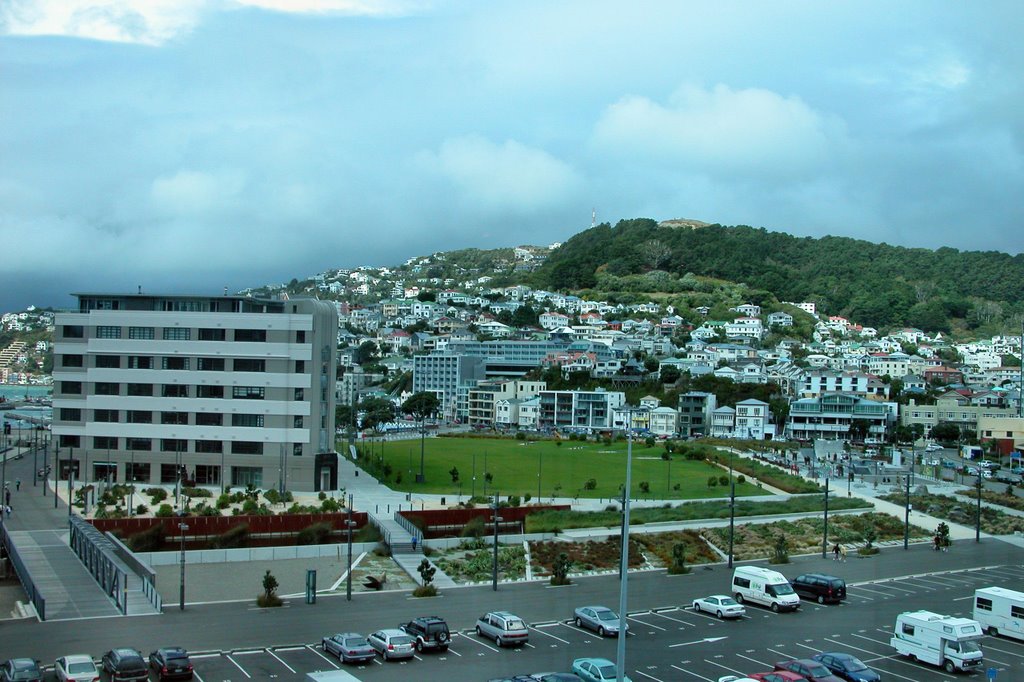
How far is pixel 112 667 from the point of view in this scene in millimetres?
15047

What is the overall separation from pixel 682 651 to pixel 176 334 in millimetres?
26246

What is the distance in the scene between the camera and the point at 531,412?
79.2 meters

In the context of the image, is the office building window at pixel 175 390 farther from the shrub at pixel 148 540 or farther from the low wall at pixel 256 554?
the low wall at pixel 256 554

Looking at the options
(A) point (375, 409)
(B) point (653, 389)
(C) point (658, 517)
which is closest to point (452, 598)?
(C) point (658, 517)

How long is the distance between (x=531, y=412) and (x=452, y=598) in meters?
57.2

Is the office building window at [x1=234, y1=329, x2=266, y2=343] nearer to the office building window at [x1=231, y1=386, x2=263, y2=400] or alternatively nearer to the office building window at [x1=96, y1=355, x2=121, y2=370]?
the office building window at [x1=231, y1=386, x2=263, y2=400]

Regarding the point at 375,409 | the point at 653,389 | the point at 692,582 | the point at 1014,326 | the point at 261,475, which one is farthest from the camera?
the point at 1014,326

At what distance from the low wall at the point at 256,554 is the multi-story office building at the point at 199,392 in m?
11.1

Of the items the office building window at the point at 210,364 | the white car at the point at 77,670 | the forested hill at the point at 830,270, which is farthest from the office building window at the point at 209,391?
the forested hill at the point at 830,270

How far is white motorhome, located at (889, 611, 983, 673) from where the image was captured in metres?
17.2

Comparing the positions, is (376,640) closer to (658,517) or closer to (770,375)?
(658,517)

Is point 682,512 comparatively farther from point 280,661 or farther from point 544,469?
point 280,661

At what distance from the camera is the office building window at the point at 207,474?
3756 cm

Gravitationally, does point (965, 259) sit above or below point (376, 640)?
above
